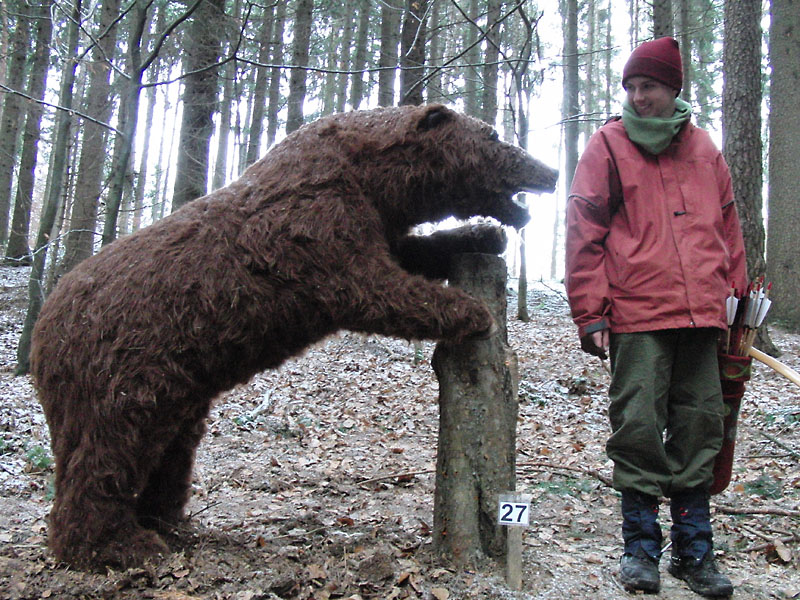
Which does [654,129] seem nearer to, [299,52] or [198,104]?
[198,104]

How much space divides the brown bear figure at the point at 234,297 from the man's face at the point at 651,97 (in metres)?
0.58

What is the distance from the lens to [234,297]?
2635 millimetres

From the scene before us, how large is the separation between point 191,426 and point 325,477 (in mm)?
2014

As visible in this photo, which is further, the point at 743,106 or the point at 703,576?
the point at 743,106

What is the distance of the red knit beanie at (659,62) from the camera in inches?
111

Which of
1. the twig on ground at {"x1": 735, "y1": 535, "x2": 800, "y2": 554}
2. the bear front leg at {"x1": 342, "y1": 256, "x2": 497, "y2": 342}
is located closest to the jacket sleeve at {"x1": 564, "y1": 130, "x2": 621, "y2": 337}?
the bear front leg at {"x1": 342, "y1": 256, "x2": 497, "y2": 342}

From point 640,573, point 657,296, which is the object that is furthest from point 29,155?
point 640,573

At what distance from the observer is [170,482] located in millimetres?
3287

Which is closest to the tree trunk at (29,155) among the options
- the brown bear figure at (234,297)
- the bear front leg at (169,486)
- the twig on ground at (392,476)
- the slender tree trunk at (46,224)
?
the slender tree trunk at (46,224)

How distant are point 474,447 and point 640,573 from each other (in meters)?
0.93

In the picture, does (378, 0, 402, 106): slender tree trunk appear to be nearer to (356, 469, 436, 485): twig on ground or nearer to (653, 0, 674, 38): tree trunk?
(653, 0, 674, 38): tree trunk

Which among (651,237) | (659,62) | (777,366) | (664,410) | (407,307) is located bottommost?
(664,410)

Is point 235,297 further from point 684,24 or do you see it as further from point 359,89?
point 684,24

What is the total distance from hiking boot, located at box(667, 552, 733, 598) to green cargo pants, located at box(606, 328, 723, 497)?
320 mm
